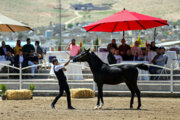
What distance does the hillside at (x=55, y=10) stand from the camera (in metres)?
143

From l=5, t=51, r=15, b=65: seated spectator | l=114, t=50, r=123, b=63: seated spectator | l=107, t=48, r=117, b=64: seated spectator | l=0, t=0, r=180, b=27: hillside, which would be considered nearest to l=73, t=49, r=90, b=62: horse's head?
l=107, t=48, r=117, b=64: seated spectator

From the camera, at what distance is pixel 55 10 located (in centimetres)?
17912

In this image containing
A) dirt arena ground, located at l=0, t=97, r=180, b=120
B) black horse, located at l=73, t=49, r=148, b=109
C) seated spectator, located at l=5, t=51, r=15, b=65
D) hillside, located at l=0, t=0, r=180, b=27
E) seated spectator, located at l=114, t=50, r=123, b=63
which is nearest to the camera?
dirt arena ground, located at l=0, t=97, r=180, b=120

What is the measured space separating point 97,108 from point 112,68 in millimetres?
1195

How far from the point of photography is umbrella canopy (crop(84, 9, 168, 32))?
636 inches

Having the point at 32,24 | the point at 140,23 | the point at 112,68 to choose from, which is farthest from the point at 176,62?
the point at 32,24

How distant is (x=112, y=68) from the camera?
39.2 ft

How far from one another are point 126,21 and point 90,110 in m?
7.60

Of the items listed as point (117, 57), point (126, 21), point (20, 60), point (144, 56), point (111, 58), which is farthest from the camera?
point (126, 21)

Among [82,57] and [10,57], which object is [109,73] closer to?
[82,57]

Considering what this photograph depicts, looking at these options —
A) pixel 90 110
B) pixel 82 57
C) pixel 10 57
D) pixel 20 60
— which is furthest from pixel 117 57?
pixel 90 110

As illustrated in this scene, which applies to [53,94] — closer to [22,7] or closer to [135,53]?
[135,53]

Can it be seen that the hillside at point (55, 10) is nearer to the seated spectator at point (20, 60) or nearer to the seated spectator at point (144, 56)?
the seated spectator at point (144, 56)

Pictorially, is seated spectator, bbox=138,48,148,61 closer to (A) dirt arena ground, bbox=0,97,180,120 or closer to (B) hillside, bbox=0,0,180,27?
(A) dirt arena ground, bbox=0,97,180,120
